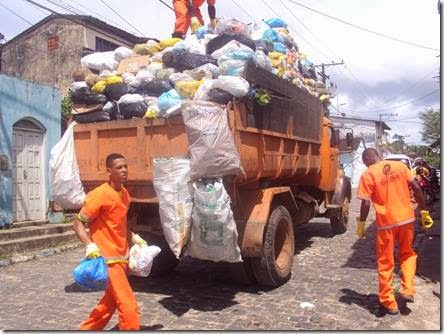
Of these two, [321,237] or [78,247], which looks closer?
[78,247]

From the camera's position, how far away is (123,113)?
16.4 feet

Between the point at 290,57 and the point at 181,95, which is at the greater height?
the point at 290,57

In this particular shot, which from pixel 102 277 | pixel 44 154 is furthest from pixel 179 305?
pixel 44 154

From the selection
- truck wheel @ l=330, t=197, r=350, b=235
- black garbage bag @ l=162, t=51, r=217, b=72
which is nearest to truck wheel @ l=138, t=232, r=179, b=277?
black garbage bag @ l=162, t=51, r=217, b=72

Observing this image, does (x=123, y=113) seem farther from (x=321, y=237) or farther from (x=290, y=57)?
(x=321, y=237)

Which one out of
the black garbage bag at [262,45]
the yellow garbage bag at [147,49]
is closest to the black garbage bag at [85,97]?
the yellow garbage bag at [147,49]

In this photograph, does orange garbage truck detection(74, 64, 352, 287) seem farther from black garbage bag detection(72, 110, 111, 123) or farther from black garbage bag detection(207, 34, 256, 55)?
black garbage bag detection(207, 34, 256, 55)

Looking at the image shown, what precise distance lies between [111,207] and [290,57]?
3815 millimetres

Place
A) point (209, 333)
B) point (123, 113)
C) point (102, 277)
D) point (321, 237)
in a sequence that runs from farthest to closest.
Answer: point (321, 237)
point (123, 113)
point (209, 333)
point (102, 277)

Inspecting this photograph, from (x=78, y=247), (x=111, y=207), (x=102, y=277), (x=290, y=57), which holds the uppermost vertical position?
(x=290, y=57)

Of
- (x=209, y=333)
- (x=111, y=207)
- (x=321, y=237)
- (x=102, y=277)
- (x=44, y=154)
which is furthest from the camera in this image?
(x=44, y=154)

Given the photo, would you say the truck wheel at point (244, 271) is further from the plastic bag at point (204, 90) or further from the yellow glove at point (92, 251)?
the yellow glove at point (92, 251)

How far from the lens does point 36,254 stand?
7340 mm

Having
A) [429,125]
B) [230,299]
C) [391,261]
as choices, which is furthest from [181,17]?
[429,125]
